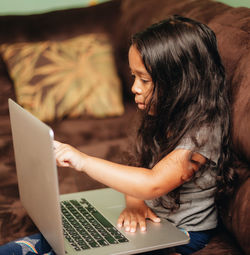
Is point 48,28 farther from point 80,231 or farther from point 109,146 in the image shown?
point 80,231

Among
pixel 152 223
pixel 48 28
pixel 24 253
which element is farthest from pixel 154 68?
pixel 48 28

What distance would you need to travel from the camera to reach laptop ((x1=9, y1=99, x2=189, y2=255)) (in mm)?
951

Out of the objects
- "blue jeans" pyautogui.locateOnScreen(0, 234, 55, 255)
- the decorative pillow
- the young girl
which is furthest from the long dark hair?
the decorative pillow

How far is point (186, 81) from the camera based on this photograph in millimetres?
1146

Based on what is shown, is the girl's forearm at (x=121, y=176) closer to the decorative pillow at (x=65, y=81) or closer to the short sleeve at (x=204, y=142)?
the short sleeve at (x=204, y=142)

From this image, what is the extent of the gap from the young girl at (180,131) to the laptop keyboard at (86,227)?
0.15 ft

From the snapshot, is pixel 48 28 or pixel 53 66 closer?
pixel 53 66

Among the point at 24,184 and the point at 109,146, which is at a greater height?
the point at 24,184

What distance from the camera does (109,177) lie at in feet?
3.58

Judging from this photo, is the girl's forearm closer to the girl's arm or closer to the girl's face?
the girl's arm

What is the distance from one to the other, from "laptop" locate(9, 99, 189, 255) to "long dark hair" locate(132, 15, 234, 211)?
0.55 ft

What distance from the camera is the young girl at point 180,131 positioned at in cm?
110

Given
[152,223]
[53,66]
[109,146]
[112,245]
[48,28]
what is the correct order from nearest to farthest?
[112,245] → [152,223] → [109,146] → [53,66] → [48,28]

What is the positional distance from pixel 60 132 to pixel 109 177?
2.77 feet
